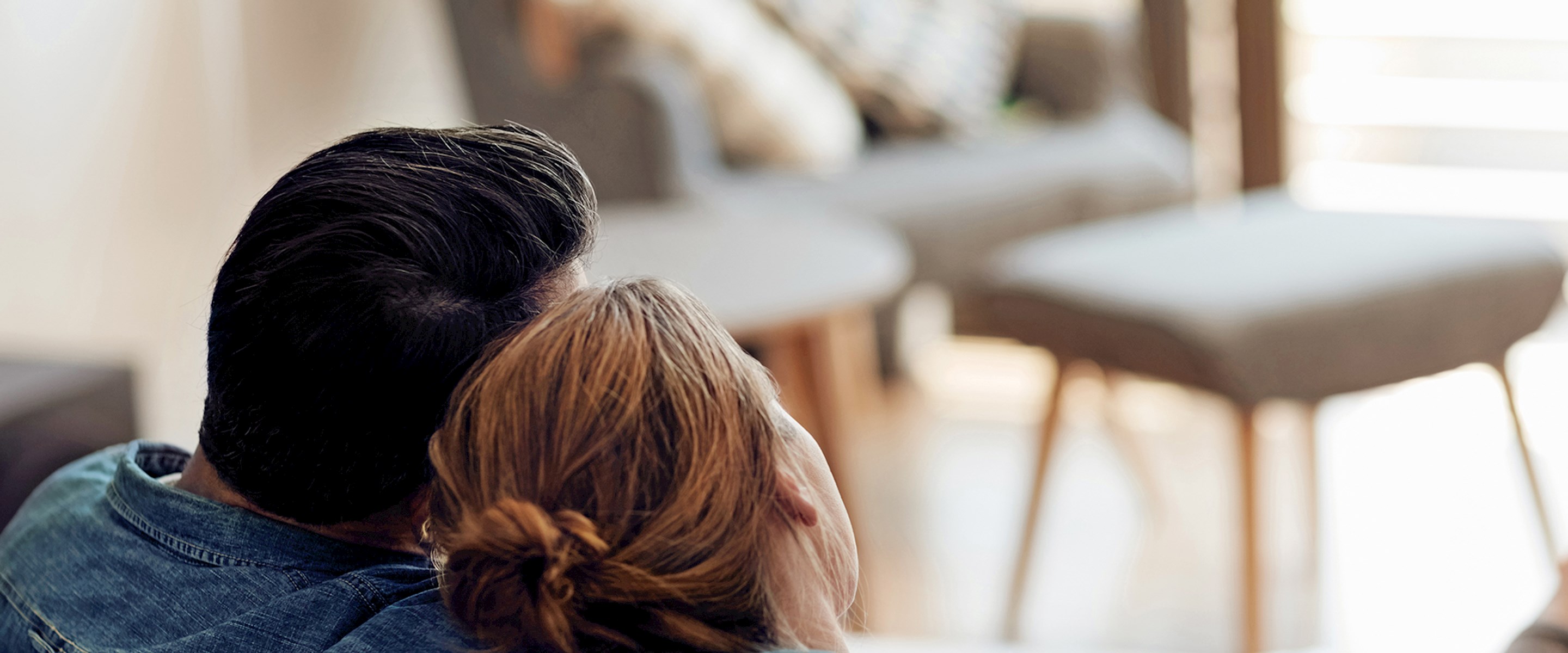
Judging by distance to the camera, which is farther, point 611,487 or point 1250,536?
point 1250,536

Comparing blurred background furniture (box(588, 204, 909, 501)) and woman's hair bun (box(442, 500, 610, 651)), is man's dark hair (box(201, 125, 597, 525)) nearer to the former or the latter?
woman's hair bun (box(442, 500, 610, 651))

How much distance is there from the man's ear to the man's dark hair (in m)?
0.12

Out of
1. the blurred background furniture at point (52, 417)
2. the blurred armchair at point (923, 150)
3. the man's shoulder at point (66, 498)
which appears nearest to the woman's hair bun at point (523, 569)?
the man's shoulder at point (66, 498)

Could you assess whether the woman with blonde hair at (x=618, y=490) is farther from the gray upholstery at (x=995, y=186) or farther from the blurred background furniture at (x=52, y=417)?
the gray upholstery at (x=995, y=186)

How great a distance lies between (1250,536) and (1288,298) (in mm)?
250

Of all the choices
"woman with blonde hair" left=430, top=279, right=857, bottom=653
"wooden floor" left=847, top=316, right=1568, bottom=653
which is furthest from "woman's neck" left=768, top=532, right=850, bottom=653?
"wooden floor" left=847, top=316, right=1568, bottom=653

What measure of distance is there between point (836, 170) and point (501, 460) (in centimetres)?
206

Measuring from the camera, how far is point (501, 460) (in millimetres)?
414

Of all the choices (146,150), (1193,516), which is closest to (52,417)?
(146,150)

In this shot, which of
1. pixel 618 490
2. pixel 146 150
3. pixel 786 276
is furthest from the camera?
pixel 146 150

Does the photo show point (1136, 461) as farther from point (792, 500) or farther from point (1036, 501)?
point (792, 500)

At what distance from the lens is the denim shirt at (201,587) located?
47 cm

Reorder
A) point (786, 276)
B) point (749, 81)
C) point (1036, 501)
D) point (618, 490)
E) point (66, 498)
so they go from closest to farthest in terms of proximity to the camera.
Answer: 1. point (618, 490)
2. point (66, 498)
3. point (786, 276)
4. point (1036, 501)
5. point (749, 81)

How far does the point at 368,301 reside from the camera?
449 mm
